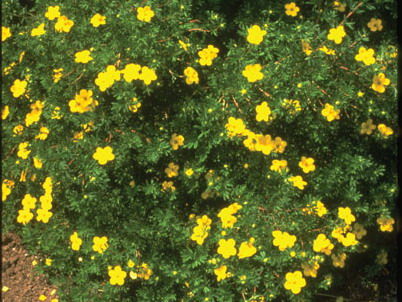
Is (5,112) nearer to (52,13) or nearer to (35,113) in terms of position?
(35,113)

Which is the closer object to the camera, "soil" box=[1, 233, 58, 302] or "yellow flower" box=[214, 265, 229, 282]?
"yellow flower" box=[214, 265, 229, 282]

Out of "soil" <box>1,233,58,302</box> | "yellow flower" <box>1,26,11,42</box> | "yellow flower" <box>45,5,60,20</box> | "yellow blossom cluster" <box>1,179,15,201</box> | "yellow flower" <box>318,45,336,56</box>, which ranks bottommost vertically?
"soil" <box>1,233,58,302</box>

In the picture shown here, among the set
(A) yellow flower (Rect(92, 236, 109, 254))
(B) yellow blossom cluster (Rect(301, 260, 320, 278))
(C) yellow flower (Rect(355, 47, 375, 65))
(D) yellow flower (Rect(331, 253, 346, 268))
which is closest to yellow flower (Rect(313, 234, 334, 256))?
(B) yellow blossom cluster (Rect(301, 260, 320, 278))

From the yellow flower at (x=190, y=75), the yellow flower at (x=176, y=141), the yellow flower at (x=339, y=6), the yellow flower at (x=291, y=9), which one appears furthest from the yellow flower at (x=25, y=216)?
the yellow flower at (x=339, y=6)

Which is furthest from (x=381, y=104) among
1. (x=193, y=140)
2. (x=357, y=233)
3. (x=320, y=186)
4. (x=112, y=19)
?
(x=112, y=19)

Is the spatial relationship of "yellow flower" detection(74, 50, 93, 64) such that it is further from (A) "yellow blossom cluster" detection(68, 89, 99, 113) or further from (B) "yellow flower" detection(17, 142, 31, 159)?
(B) "yellow flower" detection(17, 142, 31, 159)

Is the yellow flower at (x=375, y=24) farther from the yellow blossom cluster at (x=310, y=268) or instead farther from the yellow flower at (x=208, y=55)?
the yellow blossom cluster at (x=310, y=268)
